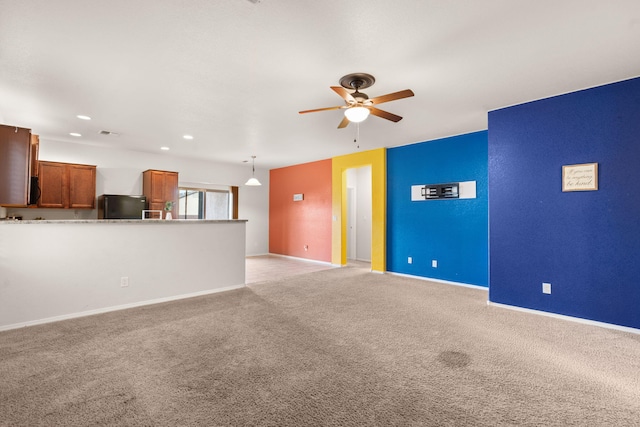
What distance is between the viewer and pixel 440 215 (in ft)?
18.0

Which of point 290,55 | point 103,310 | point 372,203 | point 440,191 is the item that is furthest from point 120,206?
point 440,191

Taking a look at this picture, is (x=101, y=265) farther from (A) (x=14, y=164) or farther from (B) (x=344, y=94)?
(B) (x=344, y=94)

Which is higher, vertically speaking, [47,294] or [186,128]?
[186,128]

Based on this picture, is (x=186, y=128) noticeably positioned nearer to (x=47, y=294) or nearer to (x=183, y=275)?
(x=183, y=275)

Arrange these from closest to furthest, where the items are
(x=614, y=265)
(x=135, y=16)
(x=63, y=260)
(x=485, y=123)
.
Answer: (x=135, y=16)
(x=614, y=265)
(x=63, y=260)
(x=485, y=123)

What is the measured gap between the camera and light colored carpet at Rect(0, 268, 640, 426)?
176cm

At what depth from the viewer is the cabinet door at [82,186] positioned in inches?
221

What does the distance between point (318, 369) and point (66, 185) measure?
613cm

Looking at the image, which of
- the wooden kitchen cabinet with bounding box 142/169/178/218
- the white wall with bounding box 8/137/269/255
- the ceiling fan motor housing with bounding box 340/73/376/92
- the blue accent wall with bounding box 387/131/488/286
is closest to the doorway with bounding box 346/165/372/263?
the blue accent wall with bounding box 387/131/488/286

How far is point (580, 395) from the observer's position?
1971mm

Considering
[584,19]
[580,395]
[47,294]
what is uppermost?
[584,19]

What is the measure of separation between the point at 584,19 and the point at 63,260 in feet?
18.3

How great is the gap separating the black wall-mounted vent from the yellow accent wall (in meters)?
0.92

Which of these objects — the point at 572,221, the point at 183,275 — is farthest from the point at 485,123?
the point at 183,275
